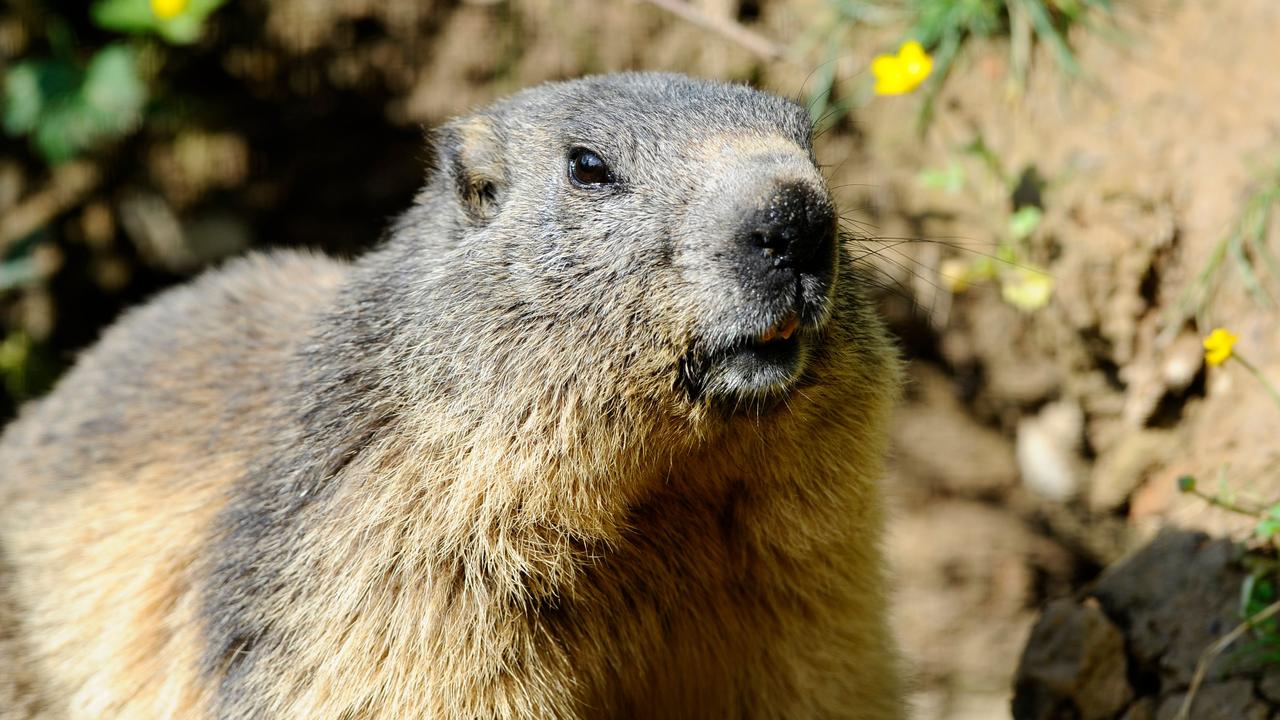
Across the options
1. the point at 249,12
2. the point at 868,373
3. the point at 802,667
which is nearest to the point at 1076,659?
the point at 802,667

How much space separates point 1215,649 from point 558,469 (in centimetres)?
248

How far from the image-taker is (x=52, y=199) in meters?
7.58

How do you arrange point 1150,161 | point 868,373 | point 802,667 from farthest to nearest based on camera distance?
1. point 1150,161
2. point 802,667
3. point 868,373

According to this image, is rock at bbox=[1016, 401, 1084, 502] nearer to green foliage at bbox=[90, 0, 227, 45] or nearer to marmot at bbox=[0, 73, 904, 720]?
marmot at bbox=[0, 73, 904, 720]

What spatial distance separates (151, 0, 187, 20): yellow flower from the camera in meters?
6.60

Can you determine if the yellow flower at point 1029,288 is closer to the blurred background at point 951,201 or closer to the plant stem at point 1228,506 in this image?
the blurred background at point 951,201

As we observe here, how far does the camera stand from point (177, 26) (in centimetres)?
699

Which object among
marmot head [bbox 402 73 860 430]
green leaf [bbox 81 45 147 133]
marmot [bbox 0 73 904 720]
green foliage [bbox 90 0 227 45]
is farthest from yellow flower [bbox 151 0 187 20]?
marmot head [bbox 402 73 860 430]

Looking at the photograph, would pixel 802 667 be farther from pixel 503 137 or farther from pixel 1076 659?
pixel 503 137

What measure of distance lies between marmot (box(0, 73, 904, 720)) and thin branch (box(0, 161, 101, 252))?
3.58 metres

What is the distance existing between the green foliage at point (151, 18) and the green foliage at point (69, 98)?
0.60 feet

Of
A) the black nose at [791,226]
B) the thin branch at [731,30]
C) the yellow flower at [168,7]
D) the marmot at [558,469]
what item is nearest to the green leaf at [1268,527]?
the marmot at [558,469]

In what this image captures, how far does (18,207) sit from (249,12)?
1963 millimetres

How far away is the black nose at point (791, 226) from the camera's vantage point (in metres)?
3.29
